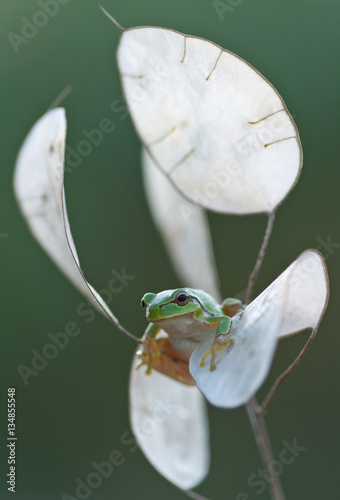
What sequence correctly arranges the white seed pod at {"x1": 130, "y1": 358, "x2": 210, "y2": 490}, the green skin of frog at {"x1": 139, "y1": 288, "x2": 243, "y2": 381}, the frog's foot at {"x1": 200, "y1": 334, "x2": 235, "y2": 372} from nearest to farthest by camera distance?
the frog's foot at {"x1": 200, "y1": 334, "x2": 235, "y2": 372}, the green skin of frog at {"x1": 139, "y1": 288, "x2": 243, "y2": 381}, the white seed pod at {"x1": 130, "y1": 358, "x2": 210, "y2": 490}

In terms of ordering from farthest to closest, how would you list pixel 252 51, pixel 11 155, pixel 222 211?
pixel 252 51, pixel 11 155, pixel 222 211

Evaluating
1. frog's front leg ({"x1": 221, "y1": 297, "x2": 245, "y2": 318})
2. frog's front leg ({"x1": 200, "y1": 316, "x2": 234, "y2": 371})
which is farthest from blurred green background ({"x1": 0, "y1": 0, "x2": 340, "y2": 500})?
frog's front leg ({"x1": 200, "y1": 316, "x2": 234, "y2": 371})

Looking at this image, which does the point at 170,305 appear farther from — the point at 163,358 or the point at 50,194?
the point at 50,194

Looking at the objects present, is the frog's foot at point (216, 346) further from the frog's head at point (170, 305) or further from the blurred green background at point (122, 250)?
the blurred green background at point (122, 250)

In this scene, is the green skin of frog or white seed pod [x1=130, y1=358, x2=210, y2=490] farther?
white seed pod [x1=130, y1=358, x2=210, y2=490]

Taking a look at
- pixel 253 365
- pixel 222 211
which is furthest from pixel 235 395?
pixel 222 211

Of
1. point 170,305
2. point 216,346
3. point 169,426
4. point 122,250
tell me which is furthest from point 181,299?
point 122,250

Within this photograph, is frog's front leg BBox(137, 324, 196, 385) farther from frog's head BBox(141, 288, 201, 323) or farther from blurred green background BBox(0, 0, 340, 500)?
blurred green background BBox(0, 0, 340, 500)

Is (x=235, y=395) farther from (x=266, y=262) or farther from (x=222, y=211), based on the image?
(x=266, y=262)
